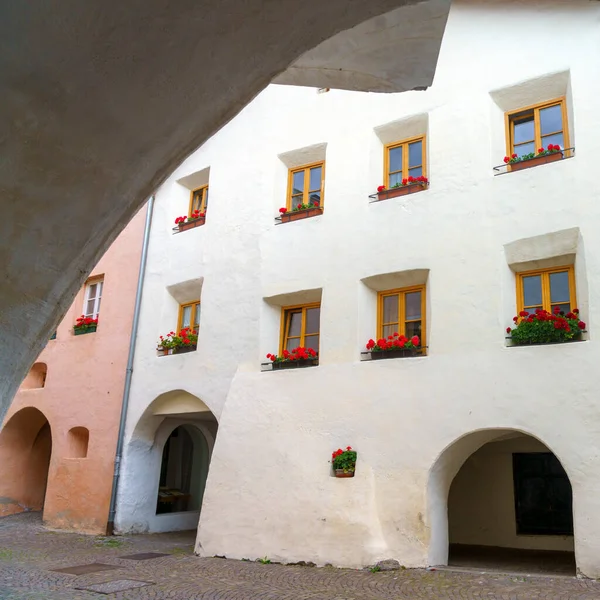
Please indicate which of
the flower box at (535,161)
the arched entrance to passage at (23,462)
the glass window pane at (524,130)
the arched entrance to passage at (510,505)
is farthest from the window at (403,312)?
the arched entrance to passage at (23,462)

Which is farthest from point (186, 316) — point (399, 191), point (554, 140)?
point (554, 140)

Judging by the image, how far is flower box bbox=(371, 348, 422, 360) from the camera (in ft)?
31.1

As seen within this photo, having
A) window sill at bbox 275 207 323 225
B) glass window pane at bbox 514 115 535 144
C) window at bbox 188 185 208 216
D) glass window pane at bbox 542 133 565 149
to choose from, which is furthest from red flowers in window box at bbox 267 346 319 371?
glass window pane at bbox 542 133 565 149

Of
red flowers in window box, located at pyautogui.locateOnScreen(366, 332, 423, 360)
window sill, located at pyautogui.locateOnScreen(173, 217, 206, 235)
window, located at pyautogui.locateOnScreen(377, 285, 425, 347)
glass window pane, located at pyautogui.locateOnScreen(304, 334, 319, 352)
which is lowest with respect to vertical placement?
red flowers in window box, located at pyautogui.locateOnScreen(366, 332, 423, 360)

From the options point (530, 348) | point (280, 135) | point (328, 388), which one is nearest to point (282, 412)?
point (328, 388)

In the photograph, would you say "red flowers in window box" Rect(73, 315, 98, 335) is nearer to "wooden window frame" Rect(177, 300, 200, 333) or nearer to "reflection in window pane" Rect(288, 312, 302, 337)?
"wooden window frame" Rect(177, 300, 200, 333)

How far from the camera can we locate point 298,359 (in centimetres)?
1059

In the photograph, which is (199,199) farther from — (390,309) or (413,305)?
(413,305)

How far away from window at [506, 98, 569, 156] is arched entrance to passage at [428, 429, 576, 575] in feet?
14.1

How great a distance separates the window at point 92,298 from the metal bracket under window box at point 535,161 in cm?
946

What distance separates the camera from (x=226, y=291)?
39.2 feet

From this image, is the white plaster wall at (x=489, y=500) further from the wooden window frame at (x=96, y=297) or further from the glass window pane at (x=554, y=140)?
the wooden window frame at (x=96, y=297)

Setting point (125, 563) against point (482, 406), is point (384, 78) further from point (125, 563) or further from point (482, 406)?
point (125, 563)

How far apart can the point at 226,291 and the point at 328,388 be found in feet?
10.0
